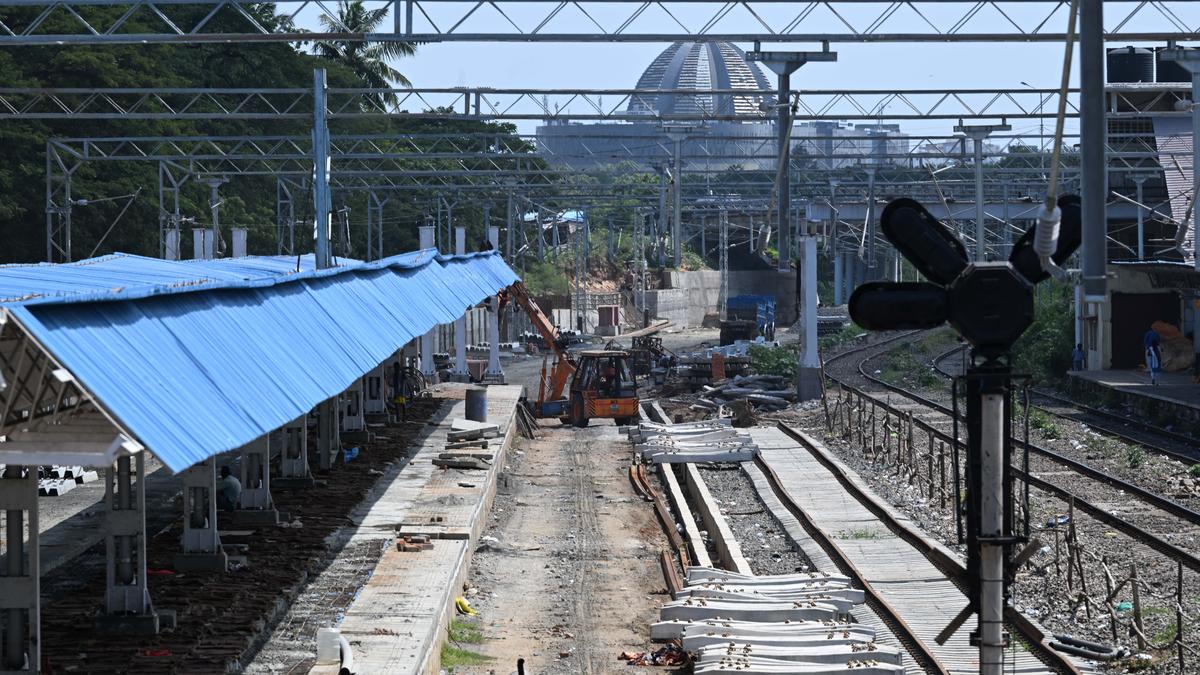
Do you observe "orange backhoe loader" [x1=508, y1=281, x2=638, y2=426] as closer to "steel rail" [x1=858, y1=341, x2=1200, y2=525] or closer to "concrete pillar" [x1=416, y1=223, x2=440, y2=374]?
"steel rail" [x1=858, y1=341, x2=1200, y2=525]

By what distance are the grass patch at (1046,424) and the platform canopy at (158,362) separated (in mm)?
16321

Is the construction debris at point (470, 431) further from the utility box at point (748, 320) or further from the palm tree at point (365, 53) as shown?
the palm tree at point (365, 53)

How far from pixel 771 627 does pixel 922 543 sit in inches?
210

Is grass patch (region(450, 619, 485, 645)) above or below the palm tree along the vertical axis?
below

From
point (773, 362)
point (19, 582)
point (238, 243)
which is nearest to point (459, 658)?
point (19, 582)

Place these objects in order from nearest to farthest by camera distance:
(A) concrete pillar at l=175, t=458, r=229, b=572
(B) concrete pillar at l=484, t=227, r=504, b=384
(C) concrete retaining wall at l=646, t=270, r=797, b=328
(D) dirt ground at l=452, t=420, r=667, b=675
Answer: (D) dirt ground at l=452, t=420, r=667, b=675 → (A) concrete pillar at l=175, t=458, r=229, b=572 → (B) concrete pillar at l=484, t=227, r=504, b=384 → (C) concrete retaining wall at l=646, t=270, r=797, b=328

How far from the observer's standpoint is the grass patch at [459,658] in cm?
1400

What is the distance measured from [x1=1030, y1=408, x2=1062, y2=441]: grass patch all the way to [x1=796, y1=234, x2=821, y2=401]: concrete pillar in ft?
17.3

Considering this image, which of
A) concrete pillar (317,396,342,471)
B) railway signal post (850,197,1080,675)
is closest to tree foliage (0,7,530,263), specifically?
concrete pillar (317,396,342,471)

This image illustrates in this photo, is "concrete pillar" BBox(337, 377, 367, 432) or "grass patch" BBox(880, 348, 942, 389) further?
"grass patch" BBox(880, 348, 942, 389)

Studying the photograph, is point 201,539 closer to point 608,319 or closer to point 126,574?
point 126,574

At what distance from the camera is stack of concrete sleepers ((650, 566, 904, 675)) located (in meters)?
12.2

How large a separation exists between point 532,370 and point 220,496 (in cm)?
3276

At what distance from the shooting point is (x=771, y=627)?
13445mm
